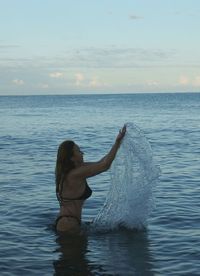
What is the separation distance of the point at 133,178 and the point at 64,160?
5.40 ft

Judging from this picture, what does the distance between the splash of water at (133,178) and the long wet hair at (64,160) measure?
1268 mm

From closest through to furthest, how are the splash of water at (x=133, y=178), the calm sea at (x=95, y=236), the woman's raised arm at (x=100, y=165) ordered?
the calm sea at (x=95, y=236)
the woman's raised arm at (x=100, y=165)
the splash of water at (x=133, y=178)

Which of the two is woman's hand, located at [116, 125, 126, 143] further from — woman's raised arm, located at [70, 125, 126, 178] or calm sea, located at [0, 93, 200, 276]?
calm sea, located at [0, 93, 200, 276]

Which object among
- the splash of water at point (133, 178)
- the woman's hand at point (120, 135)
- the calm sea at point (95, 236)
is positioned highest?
the woman's hand at point (120, 135)

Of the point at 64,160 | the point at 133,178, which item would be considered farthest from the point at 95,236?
the point at 64,160

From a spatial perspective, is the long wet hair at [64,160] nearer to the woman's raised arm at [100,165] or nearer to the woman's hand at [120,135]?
the woman's raised arm at [100,165]

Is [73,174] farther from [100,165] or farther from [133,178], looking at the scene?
[133,178]

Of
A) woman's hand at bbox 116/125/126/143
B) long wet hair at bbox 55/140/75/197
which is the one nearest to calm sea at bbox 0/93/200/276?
long wet hair at bbox 55/140/75/197

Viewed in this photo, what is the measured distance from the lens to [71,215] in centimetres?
970

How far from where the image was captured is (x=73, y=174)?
9297 mm

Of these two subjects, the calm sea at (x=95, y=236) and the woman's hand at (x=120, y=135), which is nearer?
the calm sea at (x=95, y=236)

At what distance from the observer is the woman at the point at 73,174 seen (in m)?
9.09

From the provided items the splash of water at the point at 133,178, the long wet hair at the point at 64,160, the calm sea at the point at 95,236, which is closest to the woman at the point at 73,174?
the long wet hair at the point at 64,160

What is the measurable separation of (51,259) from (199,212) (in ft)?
14.8
